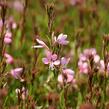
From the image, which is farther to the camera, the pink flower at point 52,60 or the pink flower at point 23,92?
the pink flower at point 23,92

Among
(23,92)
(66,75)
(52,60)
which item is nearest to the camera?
(52,60)

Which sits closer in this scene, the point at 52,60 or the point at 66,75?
the point at 52,60

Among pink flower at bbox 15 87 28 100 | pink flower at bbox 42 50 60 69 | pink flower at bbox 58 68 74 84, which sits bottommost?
pink flower at bbox 15 87 28 100

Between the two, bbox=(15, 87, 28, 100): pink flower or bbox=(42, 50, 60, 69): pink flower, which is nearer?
bbox=(42, 50, 60, 69): pink flower

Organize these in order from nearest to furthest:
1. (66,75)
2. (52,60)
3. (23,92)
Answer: (52,60), (66,75), (23,92)

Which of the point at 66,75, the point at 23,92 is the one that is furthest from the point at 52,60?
the point at 23,92

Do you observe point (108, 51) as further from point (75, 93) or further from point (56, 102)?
point (75, 93)

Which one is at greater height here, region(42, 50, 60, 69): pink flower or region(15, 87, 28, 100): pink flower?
region(42, 50, 60, 69): pink flower

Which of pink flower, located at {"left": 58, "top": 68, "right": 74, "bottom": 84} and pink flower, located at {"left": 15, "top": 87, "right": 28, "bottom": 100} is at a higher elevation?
pink flower, located at {"left": 58, "top": 68, "right": 74, "bottom": 84}

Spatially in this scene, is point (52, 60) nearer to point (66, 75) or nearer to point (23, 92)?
point (66, 75)

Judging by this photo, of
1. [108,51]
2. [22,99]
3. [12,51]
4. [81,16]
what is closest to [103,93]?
[108,51]

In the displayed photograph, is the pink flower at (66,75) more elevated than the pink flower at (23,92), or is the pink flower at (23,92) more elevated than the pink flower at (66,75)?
the pink flower at (66,75)
